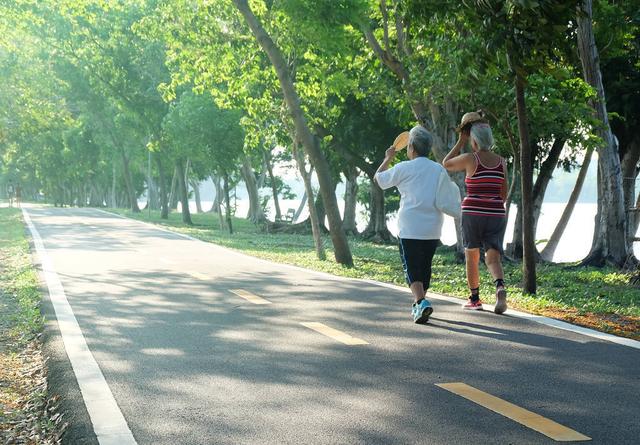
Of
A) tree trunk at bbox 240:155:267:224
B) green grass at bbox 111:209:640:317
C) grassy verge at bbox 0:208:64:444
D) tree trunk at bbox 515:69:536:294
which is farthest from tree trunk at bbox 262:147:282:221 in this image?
tree trunk at bbox 515:69:536:294

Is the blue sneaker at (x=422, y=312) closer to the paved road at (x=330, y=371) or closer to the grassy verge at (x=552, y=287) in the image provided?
the paved road at (x=330, y=371)

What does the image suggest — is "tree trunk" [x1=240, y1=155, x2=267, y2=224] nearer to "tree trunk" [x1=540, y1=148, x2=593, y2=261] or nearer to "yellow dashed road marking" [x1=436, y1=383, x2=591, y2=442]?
"tree trunk" [x1=540, y1=148, x2=593, y2=261]

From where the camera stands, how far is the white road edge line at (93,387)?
4961 millimetres

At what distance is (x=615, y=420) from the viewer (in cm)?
510

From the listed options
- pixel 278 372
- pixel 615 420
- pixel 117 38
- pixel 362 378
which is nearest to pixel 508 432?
pixel 615 420

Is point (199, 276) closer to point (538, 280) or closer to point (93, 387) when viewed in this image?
point (538, 280)

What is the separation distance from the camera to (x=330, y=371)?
6.51 meters

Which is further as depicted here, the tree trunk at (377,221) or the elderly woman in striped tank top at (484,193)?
the tree trunk at (377,221)

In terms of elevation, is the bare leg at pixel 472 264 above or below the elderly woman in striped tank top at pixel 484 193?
below

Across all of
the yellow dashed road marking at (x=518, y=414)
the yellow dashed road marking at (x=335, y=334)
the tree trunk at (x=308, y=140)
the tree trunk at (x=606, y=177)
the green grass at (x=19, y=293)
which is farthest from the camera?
the tree trunk at (x=308, y=140)

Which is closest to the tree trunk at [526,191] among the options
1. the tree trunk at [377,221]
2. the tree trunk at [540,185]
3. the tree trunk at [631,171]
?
the tree trunk at [631,171]

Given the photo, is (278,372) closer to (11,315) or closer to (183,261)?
(11,315)

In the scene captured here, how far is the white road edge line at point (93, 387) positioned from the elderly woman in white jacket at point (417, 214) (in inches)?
124

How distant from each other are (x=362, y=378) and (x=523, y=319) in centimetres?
341
